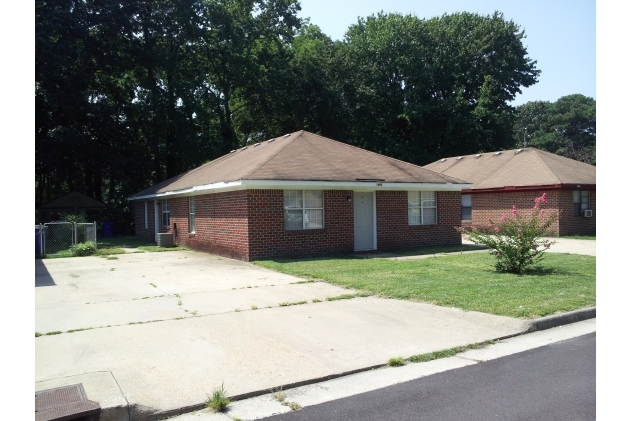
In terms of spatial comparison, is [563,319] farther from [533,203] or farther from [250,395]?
[533,203]

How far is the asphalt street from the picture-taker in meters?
4.60

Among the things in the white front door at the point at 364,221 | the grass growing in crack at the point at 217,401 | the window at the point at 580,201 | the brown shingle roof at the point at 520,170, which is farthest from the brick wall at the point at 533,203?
the grass growing in crack at the point at 217,401

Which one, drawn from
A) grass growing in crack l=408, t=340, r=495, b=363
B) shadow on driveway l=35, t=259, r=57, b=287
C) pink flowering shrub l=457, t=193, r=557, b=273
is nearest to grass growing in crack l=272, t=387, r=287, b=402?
grass growing in crack l=408, t=340, r=495, b=363

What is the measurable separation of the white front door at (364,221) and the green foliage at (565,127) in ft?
155

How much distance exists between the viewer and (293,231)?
16.6 metres

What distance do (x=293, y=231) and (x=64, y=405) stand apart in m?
12.1

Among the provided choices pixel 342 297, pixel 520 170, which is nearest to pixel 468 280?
pixel 342 297

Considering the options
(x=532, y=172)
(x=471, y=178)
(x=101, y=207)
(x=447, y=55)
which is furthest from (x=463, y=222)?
(x=101, y=207)

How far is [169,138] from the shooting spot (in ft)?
121

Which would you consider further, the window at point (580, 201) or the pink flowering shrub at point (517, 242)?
the window at point (580, 201)

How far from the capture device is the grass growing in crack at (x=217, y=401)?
4867 millimetres

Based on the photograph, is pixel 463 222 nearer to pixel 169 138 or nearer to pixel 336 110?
pixel 336 110

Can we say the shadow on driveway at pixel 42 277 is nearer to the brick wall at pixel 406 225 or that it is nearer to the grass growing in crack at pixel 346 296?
the grass growing in crack at pixel 346 296

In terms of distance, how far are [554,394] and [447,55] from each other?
41.8m
